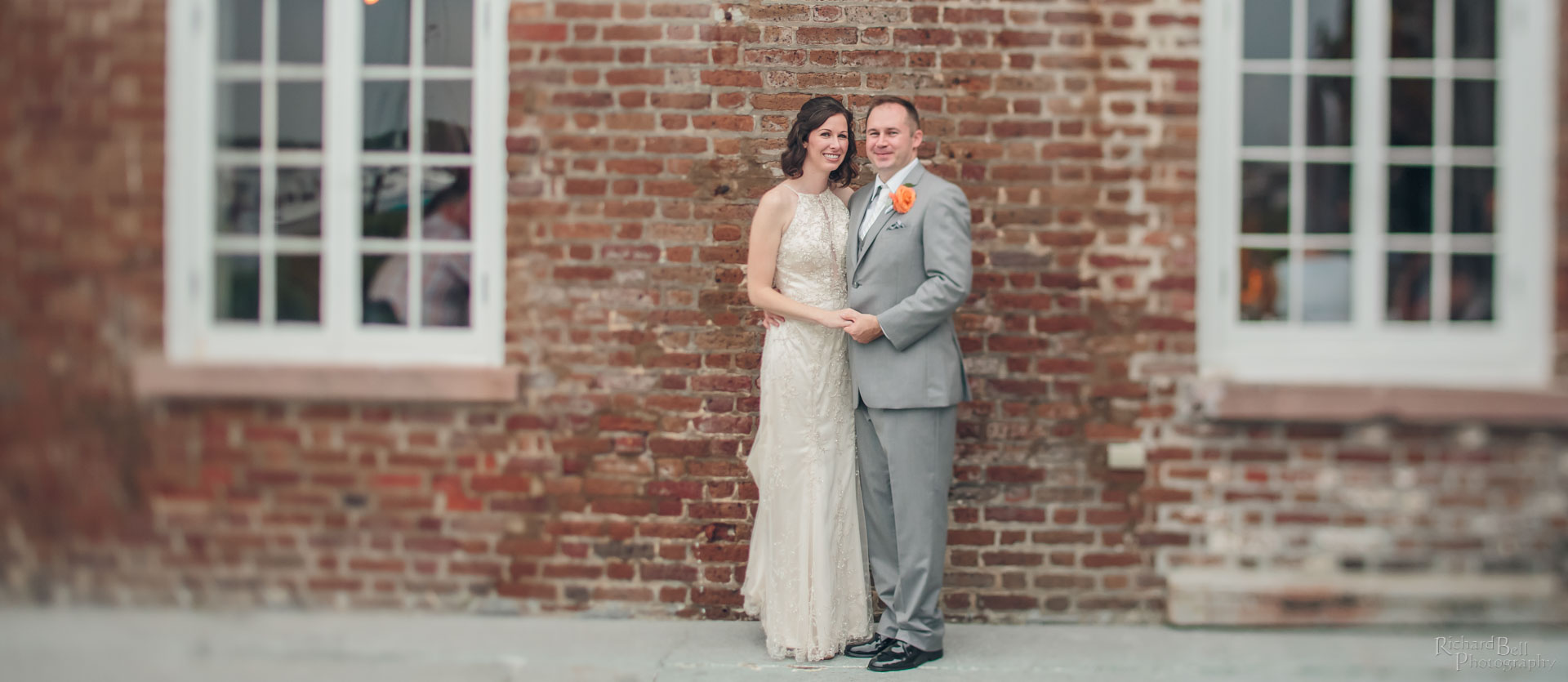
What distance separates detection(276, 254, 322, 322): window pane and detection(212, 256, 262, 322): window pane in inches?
3.8

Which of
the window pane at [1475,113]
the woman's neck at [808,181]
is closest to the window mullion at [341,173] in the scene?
the woman's neck at [808,181]

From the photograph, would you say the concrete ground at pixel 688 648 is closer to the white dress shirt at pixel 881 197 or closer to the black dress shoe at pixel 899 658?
the black dress shoe at pixel 899 658

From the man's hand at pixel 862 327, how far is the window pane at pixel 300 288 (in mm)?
2336

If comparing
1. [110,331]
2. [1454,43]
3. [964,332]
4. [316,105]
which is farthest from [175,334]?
[1454,43]

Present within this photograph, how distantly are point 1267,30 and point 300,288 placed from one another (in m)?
4.23

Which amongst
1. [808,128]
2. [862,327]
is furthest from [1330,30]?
[862,327]

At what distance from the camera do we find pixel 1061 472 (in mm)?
4059

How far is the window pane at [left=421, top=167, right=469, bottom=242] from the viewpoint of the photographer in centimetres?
414

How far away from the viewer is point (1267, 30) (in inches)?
160

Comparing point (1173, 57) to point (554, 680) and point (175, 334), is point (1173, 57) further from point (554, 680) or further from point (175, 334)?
point (175, 334)

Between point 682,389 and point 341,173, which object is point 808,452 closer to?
point 682,389

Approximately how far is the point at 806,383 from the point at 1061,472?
48.5 inches

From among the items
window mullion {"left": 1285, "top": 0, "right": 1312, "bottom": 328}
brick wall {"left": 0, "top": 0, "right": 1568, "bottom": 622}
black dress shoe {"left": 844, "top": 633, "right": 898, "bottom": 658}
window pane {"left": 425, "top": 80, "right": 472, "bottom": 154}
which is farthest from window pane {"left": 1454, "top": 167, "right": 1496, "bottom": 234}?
window pane {"left": 425, "top": 80, "right": 472, "bottom": 154}

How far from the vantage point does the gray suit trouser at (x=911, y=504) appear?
3535mm
